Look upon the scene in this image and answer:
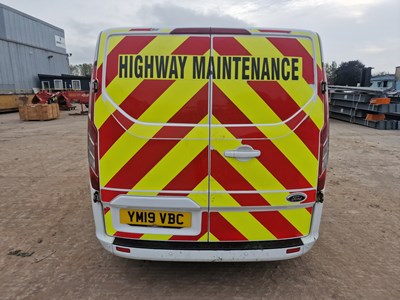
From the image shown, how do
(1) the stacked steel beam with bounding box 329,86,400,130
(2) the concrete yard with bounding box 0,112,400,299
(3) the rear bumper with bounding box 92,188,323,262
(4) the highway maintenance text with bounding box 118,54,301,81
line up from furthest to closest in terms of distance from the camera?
(1) the stacked steel beam with bounding box 329,86,400,130 < (2) the concrete yard with bounding box 0,112,400,299 < (3) the rear bumper with bounding box 92,188,323,262 < (4) the highway maintenance text with bounding box 118,54,301,81

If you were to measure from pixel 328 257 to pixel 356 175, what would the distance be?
12.2ft

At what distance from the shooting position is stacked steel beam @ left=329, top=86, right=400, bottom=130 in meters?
13.9

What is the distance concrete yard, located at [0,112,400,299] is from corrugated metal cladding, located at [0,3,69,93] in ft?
87.7

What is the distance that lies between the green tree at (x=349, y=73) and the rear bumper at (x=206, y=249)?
116 ft

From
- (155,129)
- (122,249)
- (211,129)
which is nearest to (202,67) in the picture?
(211,129)

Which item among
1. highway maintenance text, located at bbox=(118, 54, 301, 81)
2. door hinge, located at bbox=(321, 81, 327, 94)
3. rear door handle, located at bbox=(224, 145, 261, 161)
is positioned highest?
highway maintenance text, located at bbox=(118, 54, 301, 81)

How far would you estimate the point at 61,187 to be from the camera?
537cm

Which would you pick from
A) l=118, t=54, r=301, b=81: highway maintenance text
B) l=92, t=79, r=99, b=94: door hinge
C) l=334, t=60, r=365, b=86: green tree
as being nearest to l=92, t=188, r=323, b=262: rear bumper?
l=92, t=79, r=99, b=94: door hinge

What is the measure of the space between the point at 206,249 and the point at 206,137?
3.02ft

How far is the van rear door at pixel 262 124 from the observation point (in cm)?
227

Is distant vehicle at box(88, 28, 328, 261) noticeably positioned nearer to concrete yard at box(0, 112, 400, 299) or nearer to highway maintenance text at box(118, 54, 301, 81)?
highway maintenance text at box(118, 54, 301, 81)

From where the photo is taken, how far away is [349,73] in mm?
34656

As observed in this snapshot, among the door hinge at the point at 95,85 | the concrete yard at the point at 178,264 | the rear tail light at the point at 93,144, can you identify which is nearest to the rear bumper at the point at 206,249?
the rear tail light at the point at 93,144

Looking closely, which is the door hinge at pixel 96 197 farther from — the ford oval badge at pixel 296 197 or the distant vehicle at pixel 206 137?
the ford oval badge at pixel 296 197
